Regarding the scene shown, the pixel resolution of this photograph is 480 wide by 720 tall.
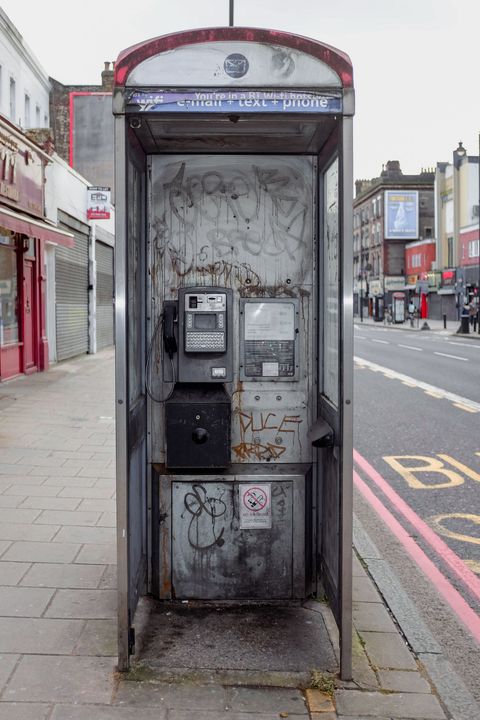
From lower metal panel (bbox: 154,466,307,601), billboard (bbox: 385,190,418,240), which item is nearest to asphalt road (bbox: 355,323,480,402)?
lower metal panel (bbox: 154,466,307,601)

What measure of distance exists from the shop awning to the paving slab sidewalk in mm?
6765

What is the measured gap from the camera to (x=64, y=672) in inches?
146

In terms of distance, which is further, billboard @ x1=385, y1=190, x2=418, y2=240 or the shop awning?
billboard @ x1=385, y1=190, x2=418, y2=240

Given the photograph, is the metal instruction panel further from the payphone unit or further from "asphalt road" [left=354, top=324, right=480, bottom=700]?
"asphalt road" [left=354, top=324, right=480, bottom=700]

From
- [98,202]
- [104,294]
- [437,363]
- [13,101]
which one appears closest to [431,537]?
[437,363]

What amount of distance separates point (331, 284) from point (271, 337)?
0.56 meters

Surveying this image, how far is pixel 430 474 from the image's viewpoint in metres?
8.46

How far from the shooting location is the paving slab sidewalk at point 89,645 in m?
3.40

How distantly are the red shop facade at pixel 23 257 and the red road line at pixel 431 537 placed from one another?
8.86 m

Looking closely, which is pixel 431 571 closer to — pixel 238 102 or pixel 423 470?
pixel 423 470

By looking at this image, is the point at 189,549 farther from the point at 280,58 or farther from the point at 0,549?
the point at 280,58

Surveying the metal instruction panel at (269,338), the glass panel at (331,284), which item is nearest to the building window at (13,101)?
the metal instruction panel at (269,338)

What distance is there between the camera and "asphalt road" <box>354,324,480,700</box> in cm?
488

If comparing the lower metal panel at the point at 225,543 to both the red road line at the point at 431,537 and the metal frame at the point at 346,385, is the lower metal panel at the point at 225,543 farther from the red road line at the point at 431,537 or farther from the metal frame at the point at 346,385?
the red road line at the point at 431,537
